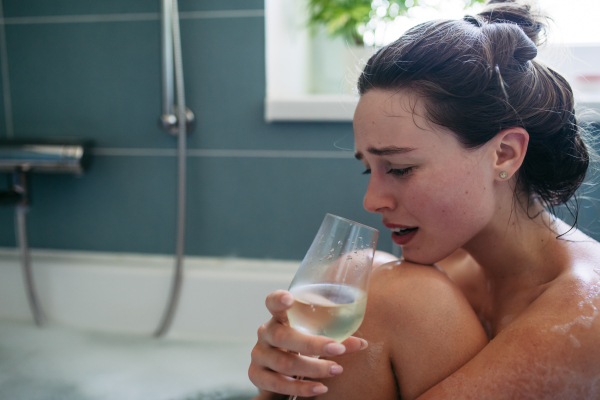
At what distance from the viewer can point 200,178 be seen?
1.35 m

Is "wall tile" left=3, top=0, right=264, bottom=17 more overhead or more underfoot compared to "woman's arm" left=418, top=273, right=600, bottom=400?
more overhead

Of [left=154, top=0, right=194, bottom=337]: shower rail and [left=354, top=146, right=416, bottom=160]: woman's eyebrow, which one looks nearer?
[left=354, top=146, right=416, bottom=160]: woman's eyebrow

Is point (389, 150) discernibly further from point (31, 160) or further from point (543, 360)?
point (31, 160)

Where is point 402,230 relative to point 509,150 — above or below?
below

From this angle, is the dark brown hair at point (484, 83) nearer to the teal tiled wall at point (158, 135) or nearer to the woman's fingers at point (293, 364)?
the woman's fingers at point (293, 364)

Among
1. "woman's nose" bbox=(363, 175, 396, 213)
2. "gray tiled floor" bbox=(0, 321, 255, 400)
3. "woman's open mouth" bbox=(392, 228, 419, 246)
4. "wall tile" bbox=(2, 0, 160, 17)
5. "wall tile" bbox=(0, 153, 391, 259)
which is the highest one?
"wall tile" bbox=(2, 0, 160, 17)

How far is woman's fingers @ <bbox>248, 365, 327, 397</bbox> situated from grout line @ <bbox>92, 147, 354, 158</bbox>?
2.61ft

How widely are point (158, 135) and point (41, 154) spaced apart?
310mm

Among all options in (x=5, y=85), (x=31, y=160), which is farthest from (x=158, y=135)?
(x=5, y=85)

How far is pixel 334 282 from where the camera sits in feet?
1.65

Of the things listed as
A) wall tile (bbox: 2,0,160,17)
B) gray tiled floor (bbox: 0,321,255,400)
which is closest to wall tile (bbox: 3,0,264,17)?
wall tile (bbox: 2,0,160,17)

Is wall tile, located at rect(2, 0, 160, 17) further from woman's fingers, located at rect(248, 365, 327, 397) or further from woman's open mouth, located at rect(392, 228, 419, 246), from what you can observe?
woman's fingers, located at rect(248, 365, 327, 397)

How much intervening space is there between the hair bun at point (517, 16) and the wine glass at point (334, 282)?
0.44 m

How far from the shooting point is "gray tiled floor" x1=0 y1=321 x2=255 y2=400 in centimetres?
109
